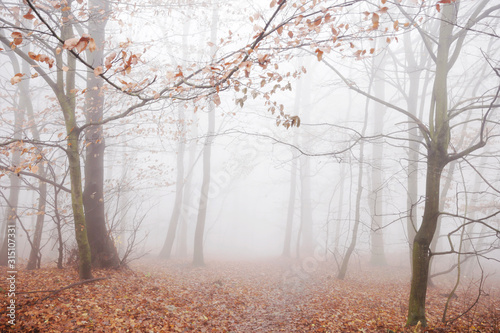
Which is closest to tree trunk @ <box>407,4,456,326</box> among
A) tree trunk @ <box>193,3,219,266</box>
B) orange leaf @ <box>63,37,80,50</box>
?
orange leaf @ <box>63,37,80,50</box>

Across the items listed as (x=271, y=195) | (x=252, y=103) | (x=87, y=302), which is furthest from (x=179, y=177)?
(x=271, y=195)

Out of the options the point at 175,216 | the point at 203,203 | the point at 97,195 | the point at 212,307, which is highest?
the point at 97,195

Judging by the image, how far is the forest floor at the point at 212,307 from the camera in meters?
4.23

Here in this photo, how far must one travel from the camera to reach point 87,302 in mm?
4652

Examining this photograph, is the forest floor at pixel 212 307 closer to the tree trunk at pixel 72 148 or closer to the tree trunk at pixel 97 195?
the tree trunk at pixel 97 195

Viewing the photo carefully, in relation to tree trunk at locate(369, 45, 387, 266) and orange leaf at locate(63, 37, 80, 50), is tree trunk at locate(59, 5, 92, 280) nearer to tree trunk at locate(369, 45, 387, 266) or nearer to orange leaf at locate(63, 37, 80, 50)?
orange leaf at locate(63, 37, 80, 50)

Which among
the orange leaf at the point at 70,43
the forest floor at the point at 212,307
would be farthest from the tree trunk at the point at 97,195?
the orange leaf at the point at 70,43

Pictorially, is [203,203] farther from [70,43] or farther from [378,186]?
[70,43]

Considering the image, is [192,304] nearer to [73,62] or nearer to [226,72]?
[226,72]

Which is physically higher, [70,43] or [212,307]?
[70,43]

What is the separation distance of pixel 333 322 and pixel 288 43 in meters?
5.26

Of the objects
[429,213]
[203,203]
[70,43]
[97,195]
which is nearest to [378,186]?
[203,203]

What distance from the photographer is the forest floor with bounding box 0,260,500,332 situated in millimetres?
4234

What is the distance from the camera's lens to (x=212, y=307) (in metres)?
6.03
